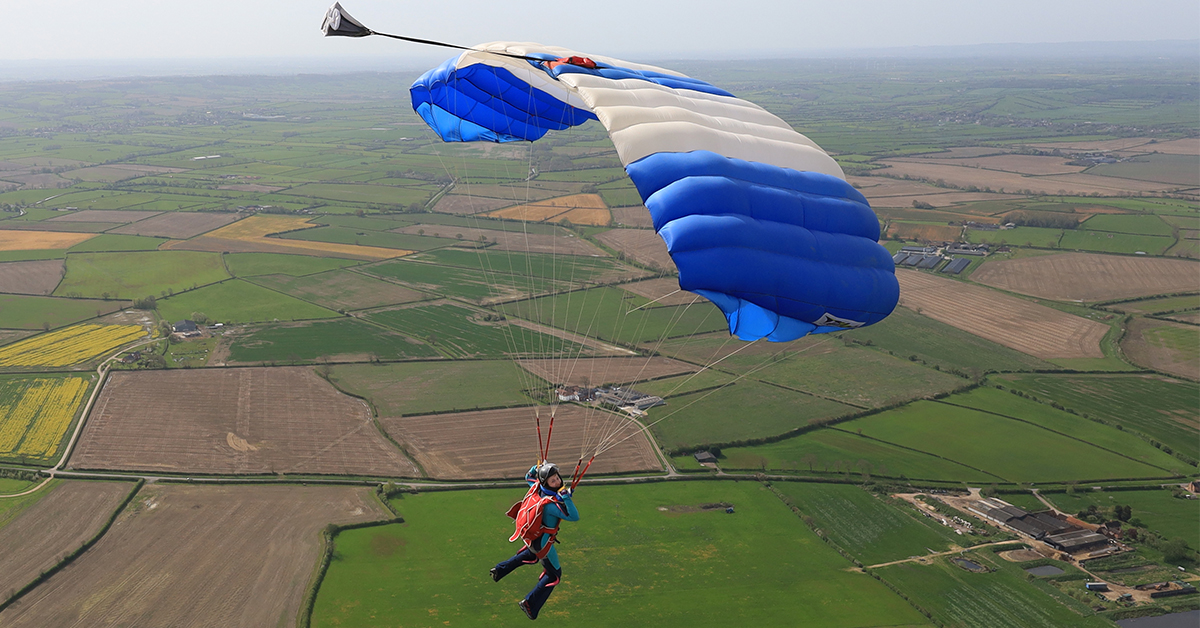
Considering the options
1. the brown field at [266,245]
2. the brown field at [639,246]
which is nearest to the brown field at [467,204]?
the brown field at [266,245]

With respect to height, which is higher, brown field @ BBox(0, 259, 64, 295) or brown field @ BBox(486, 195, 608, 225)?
brown field @ BBox(486, 195, 608, 225)

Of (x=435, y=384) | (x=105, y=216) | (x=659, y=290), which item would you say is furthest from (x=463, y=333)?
(x=105, y=216)

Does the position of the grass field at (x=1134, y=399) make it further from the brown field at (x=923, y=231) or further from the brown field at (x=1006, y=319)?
the brown field at (x=923, y=231)

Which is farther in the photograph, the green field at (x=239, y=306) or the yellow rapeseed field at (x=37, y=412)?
the green field at (x=239, y=306)

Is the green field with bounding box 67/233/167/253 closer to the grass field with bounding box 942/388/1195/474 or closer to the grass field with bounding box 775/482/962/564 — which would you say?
the grass field with bounding box 775/482/962/564

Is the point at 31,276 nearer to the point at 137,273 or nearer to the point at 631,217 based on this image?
the point at 137,273

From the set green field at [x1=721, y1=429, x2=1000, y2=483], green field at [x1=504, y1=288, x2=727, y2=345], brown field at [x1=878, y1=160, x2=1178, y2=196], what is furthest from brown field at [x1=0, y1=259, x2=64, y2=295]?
brown field at [x1=878, y1=160, x2=1178, y2=196]
